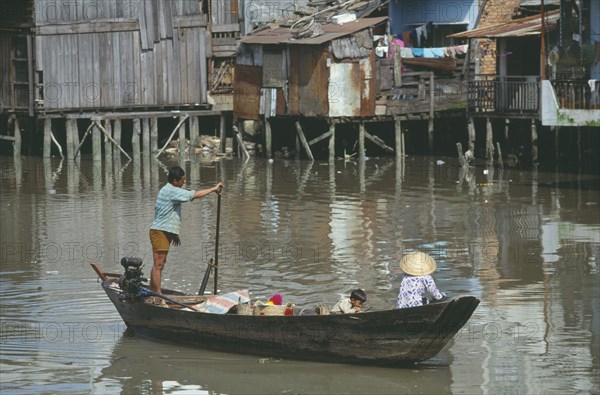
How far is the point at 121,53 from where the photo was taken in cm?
3319

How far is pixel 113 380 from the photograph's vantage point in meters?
12.2

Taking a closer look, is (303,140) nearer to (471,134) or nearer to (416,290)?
(471,134)

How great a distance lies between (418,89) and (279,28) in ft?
13.1

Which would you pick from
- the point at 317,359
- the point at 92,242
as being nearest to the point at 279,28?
the point at 92,242

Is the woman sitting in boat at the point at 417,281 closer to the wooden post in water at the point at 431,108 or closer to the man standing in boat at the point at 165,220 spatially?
the man standing in boat at the point at 165,220

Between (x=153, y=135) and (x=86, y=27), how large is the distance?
3.40 metres

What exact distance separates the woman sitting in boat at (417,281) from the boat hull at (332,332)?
0.32 meters

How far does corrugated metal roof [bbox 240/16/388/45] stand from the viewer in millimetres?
30281

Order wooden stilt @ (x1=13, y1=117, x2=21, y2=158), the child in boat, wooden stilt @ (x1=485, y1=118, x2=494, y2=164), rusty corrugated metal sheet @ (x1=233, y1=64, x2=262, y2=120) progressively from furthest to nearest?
wooden stilt @ (x1=13, y1=117, x2=21, y2=158) < rusty corrugated metal sheet @ (x1=233, y1=64, x2=262, y2=120) < wooden stilt @ (x1=485, y1=118, x2=494, y2=164) < the child in boat

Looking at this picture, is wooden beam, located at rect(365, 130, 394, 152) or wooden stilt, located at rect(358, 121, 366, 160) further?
wooden beam, located at rect(365, 130, 394, 152)

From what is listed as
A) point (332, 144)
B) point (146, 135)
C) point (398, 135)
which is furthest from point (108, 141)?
point (398, 135)

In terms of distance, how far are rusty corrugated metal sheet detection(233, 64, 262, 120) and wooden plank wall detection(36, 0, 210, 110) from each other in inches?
46.3

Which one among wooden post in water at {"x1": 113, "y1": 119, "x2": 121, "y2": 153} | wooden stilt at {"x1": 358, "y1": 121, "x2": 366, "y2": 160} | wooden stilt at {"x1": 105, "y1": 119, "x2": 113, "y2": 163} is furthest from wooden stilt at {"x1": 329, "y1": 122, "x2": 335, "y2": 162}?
wooden stilt at {"x1": 105, "y1": 119, "x2": 113, "y2": 163}

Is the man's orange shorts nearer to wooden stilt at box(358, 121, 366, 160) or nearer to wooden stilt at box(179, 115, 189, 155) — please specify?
wooden stilt at box(358, 121, 366, 160)
